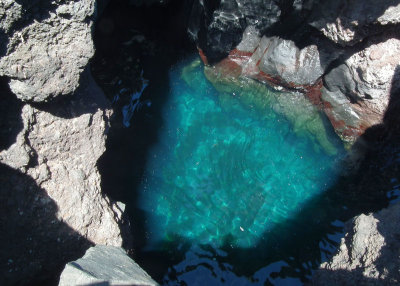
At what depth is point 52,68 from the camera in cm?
228

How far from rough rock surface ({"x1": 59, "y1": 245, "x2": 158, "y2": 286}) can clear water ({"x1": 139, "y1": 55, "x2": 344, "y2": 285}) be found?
108 cm

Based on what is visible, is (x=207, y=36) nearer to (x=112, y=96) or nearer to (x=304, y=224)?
(x=112, y=96)

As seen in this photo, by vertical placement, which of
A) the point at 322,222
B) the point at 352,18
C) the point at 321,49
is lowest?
the point at 322,222

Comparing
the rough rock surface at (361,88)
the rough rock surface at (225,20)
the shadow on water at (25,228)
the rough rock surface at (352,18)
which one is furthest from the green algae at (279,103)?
the shadow on water at (25,228)

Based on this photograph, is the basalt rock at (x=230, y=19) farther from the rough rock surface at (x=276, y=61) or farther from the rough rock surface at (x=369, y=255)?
the rough rock surface at (x=369, y=255)

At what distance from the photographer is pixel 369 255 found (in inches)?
109

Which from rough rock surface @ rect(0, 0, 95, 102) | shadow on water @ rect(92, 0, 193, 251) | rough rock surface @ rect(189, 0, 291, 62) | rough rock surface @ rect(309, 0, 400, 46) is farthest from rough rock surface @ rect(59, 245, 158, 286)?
rough rock surface @ rect(309, 0, 400, 46)

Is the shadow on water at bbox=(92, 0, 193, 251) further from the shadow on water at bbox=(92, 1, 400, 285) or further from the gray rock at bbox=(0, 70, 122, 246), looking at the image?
the gray rock at bbox=(0, 70, 122, 246)

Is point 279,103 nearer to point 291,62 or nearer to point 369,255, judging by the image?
point 291,62

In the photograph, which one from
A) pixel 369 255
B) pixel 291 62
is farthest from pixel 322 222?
pixel 291 62

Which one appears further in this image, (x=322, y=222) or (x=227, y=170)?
(x=227, y=170)

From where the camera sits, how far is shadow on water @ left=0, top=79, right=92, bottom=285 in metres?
2.36

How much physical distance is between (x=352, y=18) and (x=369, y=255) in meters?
2.52

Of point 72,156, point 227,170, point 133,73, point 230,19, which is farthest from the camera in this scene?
point 133,73
